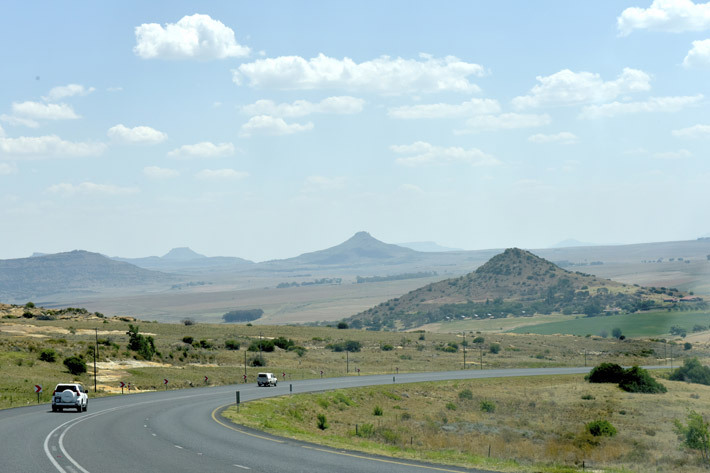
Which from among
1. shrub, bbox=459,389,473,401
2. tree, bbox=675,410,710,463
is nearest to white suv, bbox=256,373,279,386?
shrub, bbox=459,389,473,401

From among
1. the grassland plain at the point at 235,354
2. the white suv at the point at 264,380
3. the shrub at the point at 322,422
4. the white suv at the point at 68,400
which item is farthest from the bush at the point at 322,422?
the grassland plain at the point at 235,354

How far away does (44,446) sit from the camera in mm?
28297

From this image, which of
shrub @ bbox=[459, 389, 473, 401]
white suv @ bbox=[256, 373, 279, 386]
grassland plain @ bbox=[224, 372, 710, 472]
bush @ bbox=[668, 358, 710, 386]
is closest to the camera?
grassland plain @ bbox=[224, 372, 710, 472]

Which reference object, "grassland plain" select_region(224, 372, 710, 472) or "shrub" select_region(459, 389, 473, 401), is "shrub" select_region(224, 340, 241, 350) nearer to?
"grassland plain" select_region(224, 372, 710, 472)

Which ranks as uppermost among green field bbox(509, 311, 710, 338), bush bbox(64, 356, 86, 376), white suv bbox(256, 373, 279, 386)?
bush bbox(64, 356, 86, 376)

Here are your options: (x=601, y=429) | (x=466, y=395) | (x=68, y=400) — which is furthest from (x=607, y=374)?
(x=68, y=400)

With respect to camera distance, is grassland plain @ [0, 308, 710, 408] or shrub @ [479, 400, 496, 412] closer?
shrub @ [479, 400, 496, 412]

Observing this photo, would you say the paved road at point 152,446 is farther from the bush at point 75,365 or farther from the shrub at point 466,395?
the shrub at point 466,395

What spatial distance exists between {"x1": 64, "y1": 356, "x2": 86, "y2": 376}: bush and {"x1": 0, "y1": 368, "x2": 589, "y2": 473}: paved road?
22.8 meters

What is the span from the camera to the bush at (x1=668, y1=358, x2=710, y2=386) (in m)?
79.8

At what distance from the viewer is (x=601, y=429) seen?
4756 cm

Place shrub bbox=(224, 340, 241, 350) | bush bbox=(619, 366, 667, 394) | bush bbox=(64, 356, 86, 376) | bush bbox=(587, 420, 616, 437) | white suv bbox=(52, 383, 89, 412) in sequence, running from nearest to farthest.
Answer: white suv bbox=(52, 383, 89, 412) → bush bbox=(587, 420, 616, 437) → bush bbox=(619, 366, 667, 394) → bush bbox=(64, 356, 86, 376) → shrub bbox=(224, 340, 241, 350)

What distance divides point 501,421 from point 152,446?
108ft

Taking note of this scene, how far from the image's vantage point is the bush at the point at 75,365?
70.4 metres
